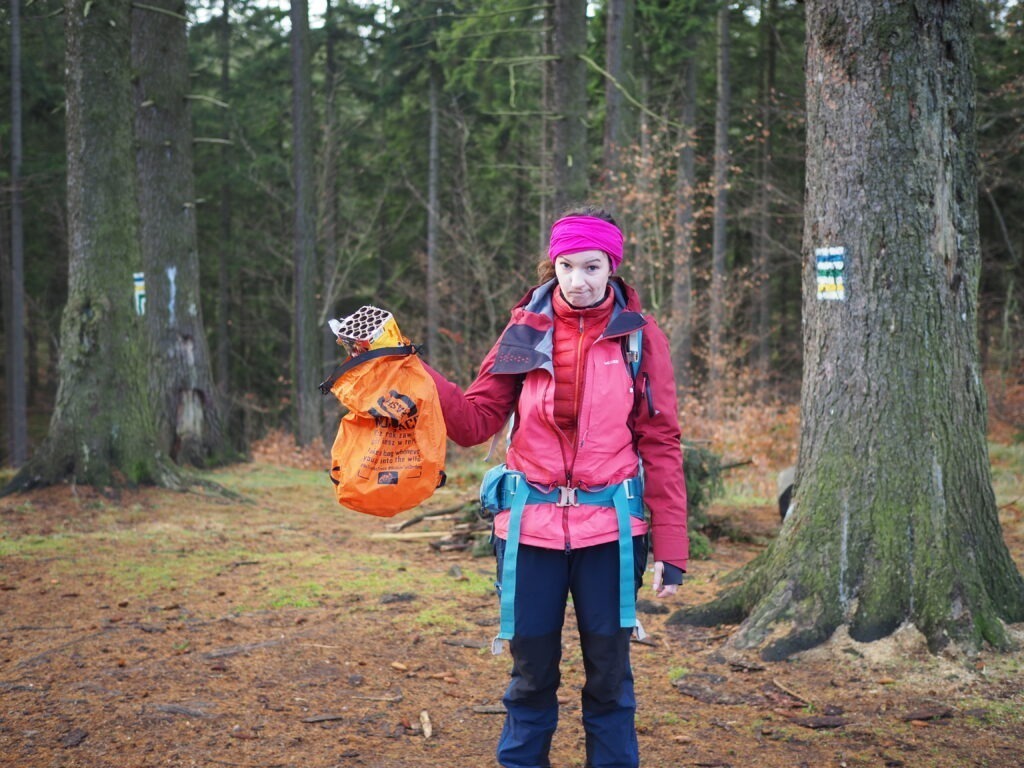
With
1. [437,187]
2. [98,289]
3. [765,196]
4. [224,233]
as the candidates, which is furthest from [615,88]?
[224,233]

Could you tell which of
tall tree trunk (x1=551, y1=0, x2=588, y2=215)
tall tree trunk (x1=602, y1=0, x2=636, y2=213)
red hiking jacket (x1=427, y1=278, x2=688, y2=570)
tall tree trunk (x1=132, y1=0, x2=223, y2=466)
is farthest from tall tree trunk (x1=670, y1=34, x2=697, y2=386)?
red hiking jacket (x1=427, y1=278, x2=688, y2=570)

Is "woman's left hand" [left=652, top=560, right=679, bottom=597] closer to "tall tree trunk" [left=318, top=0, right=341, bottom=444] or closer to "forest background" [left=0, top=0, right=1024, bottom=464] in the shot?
"forest background" [left=0, top=0, right=1024, bottom=464]

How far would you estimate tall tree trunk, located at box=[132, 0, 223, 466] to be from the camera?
47.4 ft

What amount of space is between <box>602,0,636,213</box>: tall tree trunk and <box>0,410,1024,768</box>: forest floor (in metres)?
9.08

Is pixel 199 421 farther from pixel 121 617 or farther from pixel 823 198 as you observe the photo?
pixel 823 198

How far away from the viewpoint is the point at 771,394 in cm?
2245

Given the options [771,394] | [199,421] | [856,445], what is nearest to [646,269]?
[771,394]

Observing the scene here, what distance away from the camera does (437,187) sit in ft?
92.4

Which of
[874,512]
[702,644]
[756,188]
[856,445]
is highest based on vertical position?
[756,188]

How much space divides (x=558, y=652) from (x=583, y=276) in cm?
135

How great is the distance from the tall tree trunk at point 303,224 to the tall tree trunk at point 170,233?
15.2 ft

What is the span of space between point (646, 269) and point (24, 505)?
43.4 feet

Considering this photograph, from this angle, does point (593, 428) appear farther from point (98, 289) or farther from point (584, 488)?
point (98, 289)

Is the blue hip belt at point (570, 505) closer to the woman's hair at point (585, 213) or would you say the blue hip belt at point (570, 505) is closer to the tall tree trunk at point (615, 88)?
the woman's hair at point (585, 213)
